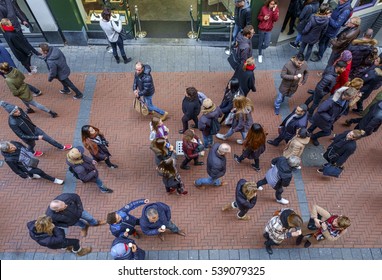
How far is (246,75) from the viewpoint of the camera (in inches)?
306

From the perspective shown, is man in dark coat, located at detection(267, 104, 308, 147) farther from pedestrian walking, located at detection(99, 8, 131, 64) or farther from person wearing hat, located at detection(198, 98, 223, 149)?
pedestrian walking, located at detection(99, 8, 131, 64)

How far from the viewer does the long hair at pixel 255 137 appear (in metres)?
6.52

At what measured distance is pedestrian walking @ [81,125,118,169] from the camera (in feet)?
21.4

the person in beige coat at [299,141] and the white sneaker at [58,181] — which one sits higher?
the person in beige coat at [299,141]

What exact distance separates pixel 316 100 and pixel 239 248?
452cm

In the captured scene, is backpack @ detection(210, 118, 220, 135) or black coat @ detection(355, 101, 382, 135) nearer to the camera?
black coat @ detection(355, 101, 382, 135)

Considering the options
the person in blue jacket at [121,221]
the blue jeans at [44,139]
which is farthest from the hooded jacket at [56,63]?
the person in blue jacket at [121,221]

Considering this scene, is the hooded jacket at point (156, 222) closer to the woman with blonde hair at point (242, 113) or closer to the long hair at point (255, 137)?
the long hair at point (255, 137)

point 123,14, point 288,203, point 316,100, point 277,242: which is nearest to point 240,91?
point 316,100

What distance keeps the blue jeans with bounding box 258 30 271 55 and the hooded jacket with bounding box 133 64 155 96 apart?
14.2 feet

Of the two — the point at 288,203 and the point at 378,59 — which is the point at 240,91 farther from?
the point at 378,59

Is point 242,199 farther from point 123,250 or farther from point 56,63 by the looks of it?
point 56,63

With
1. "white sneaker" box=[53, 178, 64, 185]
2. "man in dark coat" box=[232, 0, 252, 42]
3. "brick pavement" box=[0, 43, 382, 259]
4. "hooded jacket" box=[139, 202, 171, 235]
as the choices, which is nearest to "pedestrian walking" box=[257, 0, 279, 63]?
"man in dark coat" box=[232, 0, 252, 42]

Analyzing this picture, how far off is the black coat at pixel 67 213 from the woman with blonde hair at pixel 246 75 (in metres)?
4.94
